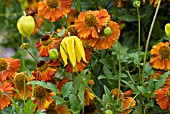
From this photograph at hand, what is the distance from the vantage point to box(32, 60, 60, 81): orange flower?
1.13 m

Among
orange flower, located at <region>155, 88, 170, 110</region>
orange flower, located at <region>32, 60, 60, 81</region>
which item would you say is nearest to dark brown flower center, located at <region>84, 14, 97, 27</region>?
orange flower, located at <region>32, 60, 60, 81</region>

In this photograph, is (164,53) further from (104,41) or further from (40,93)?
(40,93)

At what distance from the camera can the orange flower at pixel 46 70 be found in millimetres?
1131

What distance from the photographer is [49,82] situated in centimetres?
114

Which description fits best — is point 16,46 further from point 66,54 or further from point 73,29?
point 66,54

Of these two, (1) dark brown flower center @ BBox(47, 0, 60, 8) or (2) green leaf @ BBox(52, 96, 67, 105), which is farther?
(1) dark brown flower center @ BBox(47, 0, 60, 8)

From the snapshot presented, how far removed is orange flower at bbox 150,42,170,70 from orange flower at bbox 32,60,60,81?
0.75 ft

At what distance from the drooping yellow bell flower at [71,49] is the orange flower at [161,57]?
228mm

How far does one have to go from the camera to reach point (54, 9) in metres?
1.25

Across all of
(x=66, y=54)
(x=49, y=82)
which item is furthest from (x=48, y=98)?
(x=66, y=54)

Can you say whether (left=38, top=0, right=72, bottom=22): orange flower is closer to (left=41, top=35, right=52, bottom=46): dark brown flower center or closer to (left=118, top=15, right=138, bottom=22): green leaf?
(left=41, top=35, right=52, bottom=46): dark brown flower center

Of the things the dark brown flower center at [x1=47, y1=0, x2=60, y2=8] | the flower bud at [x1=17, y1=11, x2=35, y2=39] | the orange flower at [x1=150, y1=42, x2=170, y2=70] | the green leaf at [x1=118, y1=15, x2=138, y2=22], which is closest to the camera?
the flower bud at [x1=17, y1=11, x2=35, y2=39]

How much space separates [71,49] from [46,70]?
6.4 inches

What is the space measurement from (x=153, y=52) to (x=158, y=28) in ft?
0.83
